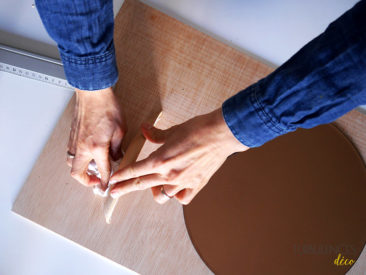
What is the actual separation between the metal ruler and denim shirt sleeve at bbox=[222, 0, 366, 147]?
597 mm

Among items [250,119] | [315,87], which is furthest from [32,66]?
[315,87]

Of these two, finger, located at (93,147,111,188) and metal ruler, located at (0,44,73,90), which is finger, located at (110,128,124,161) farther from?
metal ruler, located at (0,44,73,90)

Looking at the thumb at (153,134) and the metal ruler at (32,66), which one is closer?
the thumb at (153,134)

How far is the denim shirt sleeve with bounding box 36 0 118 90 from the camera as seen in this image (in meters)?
0.53

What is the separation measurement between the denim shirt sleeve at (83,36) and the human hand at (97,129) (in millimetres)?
65

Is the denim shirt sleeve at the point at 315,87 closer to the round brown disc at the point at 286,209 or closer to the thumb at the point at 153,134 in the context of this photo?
the thumb at the point at 153,134

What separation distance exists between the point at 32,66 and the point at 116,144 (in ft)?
1.33

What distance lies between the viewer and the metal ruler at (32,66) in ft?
2.96

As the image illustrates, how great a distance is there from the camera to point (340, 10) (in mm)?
1005

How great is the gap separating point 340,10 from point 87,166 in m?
0.97

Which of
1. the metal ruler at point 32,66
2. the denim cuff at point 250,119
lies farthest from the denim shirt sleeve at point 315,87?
A: the metal ruler at point 32,66

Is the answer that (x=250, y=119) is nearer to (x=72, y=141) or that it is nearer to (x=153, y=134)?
(x=153, y=134)

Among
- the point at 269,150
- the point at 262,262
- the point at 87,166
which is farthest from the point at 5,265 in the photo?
the point at 269,150

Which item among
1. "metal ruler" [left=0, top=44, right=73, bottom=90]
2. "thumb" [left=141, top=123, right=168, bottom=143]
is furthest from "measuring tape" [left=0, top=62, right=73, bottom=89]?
"thumb" [left=141, top=123, right=168, bottom=143]
